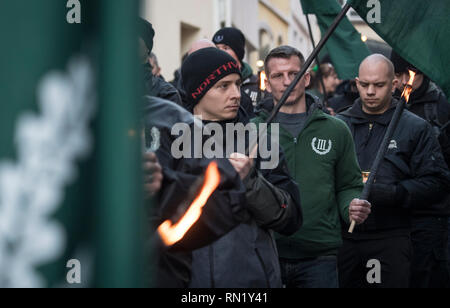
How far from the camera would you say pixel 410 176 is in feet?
18.9

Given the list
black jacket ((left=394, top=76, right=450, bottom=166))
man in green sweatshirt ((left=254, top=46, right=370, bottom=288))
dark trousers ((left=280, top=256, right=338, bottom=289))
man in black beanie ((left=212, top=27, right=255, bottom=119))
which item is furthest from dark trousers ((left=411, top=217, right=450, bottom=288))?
man in black beanie ((left=212, top=27, right=255, bottom=119))

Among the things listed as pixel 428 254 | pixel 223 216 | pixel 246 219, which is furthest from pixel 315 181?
pixel 223 216

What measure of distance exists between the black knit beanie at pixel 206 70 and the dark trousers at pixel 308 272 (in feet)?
4.13

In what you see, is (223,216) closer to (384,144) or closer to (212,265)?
(212,265)

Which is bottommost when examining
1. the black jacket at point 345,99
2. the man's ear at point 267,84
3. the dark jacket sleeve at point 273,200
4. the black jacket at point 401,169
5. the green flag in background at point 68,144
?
the green flag in background at point 68,144

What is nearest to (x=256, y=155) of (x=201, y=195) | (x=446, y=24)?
(x=201, y=195)

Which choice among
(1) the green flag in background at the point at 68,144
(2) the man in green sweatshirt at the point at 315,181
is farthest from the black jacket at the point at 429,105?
(1) the green flag in background at the point at 68,144

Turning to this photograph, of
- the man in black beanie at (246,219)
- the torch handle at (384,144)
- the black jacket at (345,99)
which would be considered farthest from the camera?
the black jacket at (345,99)

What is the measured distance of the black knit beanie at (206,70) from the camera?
3.85 meters

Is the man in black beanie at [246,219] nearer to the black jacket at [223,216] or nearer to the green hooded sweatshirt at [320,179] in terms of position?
the black jacket at [223,216]

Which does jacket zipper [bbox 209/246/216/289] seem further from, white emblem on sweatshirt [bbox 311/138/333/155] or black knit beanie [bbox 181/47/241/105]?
white emblem on sweatshirt [bbox 311/138/333/155]

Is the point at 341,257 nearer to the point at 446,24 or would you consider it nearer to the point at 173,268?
the point at 446,24
